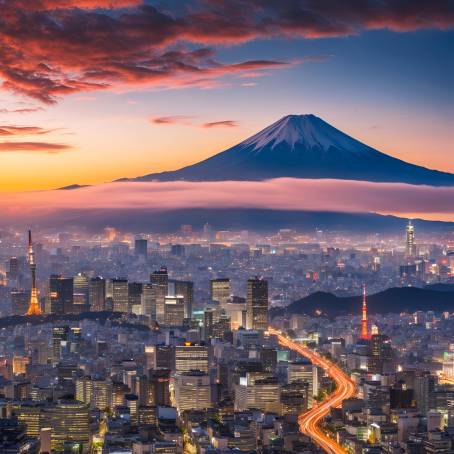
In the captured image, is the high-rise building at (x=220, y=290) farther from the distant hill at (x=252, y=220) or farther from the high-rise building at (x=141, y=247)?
the high-rise building at (x=141, y=247)

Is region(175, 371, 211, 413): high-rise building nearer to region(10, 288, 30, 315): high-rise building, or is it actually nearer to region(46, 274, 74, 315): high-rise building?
region(46, 274, 74, 315): high-rise building

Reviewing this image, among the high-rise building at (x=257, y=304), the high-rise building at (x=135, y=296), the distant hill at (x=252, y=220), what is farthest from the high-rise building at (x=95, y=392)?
the high-rise building at (x=135, y=296)

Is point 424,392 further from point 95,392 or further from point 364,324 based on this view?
point 364,324

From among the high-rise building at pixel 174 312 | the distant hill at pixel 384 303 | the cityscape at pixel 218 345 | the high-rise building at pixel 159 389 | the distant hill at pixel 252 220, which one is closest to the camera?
the cityscape at pixel 218 345

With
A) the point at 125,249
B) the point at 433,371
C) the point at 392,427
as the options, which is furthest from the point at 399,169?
the point at 392,427

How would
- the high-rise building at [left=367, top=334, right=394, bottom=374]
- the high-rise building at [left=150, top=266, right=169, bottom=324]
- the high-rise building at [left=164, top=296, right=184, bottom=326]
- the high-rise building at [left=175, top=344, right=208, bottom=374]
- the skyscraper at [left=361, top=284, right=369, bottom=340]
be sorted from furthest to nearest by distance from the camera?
the high-rise building at [left=150, top=266, right=169, bottom=324] < the high-rise building at [left=164, top=296, right=184, bottom=326] < the skyscraper at [left=361, top=284, right=369, bottom=340] < the high-rise building at [left=175, top=344, right=208, bottom=374] < the high-rise building at [left=367, top=334, right=394, bottom=374]

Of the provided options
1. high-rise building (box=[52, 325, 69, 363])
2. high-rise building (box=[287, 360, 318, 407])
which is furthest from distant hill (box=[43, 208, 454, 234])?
high-rise building (box=[287, 360, 318, 407])

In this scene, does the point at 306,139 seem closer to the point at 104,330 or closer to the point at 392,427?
the point at 104,330
